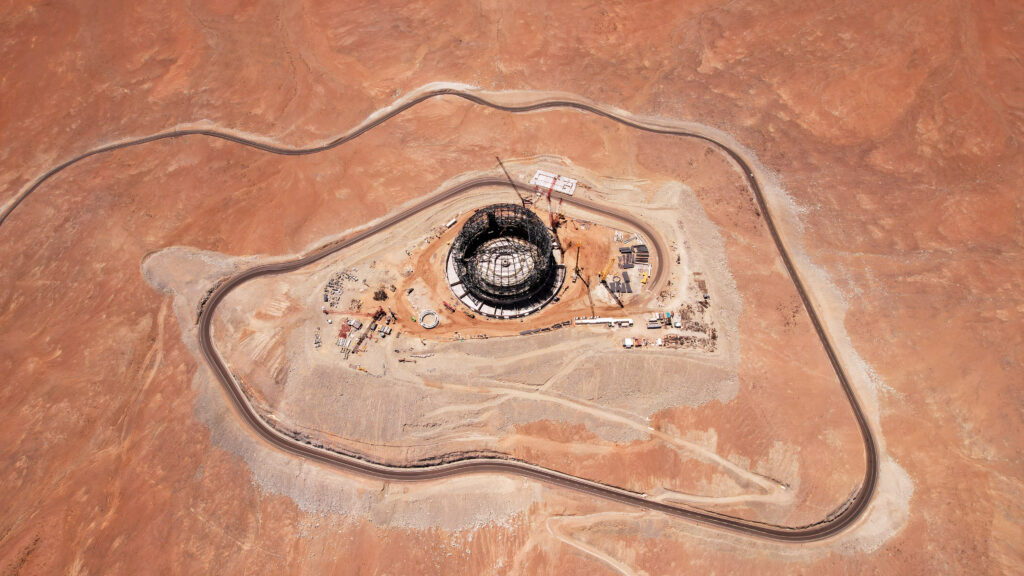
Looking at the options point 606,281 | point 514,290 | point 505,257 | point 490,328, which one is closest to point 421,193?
point 505,257

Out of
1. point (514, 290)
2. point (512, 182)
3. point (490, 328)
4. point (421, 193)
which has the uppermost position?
point (421, 193)

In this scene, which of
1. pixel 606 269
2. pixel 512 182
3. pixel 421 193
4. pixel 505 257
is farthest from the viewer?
pixel 512 182

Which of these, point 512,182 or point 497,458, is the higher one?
point 512,182

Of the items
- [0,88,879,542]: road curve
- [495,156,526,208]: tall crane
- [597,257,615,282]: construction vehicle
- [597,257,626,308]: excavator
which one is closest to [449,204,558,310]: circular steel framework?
[495,156,526,208]: tall crane

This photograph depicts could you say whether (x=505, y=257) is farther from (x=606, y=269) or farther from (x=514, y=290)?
(x=606, y=269)

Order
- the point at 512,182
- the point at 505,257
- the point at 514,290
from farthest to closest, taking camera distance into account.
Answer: the point at 512,182, the point at 505,257, the point at 514,290

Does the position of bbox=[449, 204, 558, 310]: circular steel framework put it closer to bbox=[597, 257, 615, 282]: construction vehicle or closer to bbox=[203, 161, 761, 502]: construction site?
bbox=[203, 161, 761, 502]: construction site

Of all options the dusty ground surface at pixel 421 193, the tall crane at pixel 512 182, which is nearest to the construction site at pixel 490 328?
the tall crane at pixel 512 182
